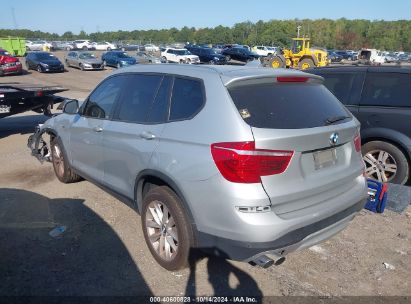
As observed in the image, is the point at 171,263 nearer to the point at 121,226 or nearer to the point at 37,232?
the point at 121,226

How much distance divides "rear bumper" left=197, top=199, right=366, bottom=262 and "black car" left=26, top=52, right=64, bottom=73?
28571mm

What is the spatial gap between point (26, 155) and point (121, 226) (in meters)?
4.01

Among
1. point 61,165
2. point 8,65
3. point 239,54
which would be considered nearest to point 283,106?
point 61,165

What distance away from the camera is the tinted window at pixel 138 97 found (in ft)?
11.7

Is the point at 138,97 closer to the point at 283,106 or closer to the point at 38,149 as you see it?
the point at 283,106

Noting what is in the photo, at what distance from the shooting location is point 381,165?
5.18 m

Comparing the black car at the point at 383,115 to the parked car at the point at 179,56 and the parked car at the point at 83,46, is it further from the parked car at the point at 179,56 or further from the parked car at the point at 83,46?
the parked car at the point at 83,46

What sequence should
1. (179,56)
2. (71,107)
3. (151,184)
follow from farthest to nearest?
1. (179,56)
2. (71,107)
3. (151,184)

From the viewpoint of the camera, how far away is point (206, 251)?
9.78ft

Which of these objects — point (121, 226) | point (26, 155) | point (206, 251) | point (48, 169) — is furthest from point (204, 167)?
point (26, 155)

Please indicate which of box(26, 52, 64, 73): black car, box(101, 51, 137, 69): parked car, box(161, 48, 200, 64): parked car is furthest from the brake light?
box(161, 48, 200, 64): parked car

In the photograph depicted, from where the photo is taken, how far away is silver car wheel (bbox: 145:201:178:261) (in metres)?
3.27

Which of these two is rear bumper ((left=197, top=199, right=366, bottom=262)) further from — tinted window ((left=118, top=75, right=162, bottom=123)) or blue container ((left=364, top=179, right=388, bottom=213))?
blue container ((left=364, top=179, right=388, bottom=213))

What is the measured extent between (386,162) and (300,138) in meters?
3.02
